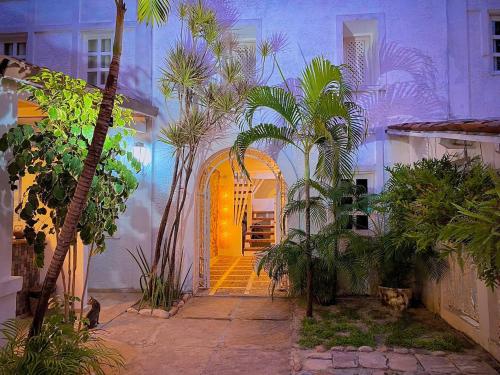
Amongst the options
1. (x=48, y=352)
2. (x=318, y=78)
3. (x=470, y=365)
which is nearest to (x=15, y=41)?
(x=318, y=78)

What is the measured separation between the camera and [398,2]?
854 centimetres

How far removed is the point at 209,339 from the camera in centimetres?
586

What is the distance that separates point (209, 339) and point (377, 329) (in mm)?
2414

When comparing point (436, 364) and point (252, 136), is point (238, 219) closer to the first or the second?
point (252, 136)

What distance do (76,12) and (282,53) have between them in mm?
4621

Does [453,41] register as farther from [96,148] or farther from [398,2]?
[96,148]

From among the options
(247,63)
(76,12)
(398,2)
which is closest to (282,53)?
(247,63)

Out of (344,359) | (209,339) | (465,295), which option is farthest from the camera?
(465,295)

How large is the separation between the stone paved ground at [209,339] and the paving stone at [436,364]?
1.56 meters

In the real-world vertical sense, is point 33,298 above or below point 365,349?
above

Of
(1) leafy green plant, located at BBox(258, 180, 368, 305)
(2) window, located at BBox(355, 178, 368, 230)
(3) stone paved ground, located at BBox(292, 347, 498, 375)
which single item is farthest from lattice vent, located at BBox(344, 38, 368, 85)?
(3) stone paved ground, located at BBox(292, 347, 498, 375)

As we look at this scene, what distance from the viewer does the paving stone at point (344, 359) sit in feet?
15.9

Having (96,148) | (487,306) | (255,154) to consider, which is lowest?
(487,306)

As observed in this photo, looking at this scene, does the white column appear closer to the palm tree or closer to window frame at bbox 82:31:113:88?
the palm tree
